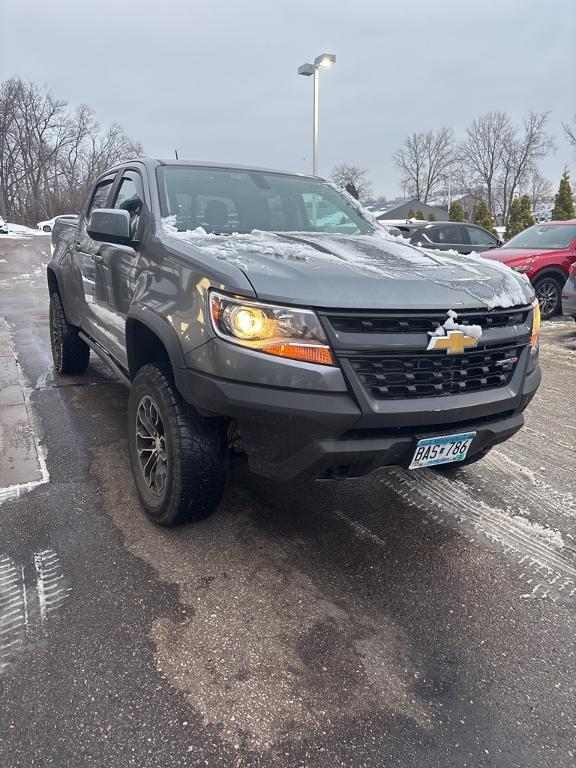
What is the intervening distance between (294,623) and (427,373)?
3.75ft

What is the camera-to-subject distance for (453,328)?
2389 mm

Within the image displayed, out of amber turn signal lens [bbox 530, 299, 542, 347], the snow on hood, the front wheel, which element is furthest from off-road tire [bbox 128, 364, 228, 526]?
the front wheel

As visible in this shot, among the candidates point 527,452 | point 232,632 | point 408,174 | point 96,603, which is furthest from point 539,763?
point 408,174

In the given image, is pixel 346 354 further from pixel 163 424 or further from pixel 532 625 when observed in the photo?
pixel 532 625

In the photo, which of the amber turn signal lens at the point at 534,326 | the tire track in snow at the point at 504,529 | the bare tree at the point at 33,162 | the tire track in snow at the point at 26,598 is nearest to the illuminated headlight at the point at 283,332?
the tire track in snow at the point at 504,529

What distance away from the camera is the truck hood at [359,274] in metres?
2.27

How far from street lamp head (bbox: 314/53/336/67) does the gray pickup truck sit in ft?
55.3

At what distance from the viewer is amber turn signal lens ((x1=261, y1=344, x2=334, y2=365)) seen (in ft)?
7.30

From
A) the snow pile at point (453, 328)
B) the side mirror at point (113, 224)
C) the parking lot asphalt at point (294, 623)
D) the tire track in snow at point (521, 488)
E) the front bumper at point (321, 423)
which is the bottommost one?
the tire track in snow at point (521, 488)

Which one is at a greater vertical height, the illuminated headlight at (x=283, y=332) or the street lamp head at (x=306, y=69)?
the street lamp head at (x=306, y=69)

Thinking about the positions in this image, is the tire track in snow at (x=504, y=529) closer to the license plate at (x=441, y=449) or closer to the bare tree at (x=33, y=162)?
the license plate at (x=441, y=449)

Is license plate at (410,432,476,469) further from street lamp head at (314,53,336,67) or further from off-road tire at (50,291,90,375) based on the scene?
street lamp head at (314,53,336,67)

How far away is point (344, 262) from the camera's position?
2570 mm

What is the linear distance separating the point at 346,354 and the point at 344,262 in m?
0.54
